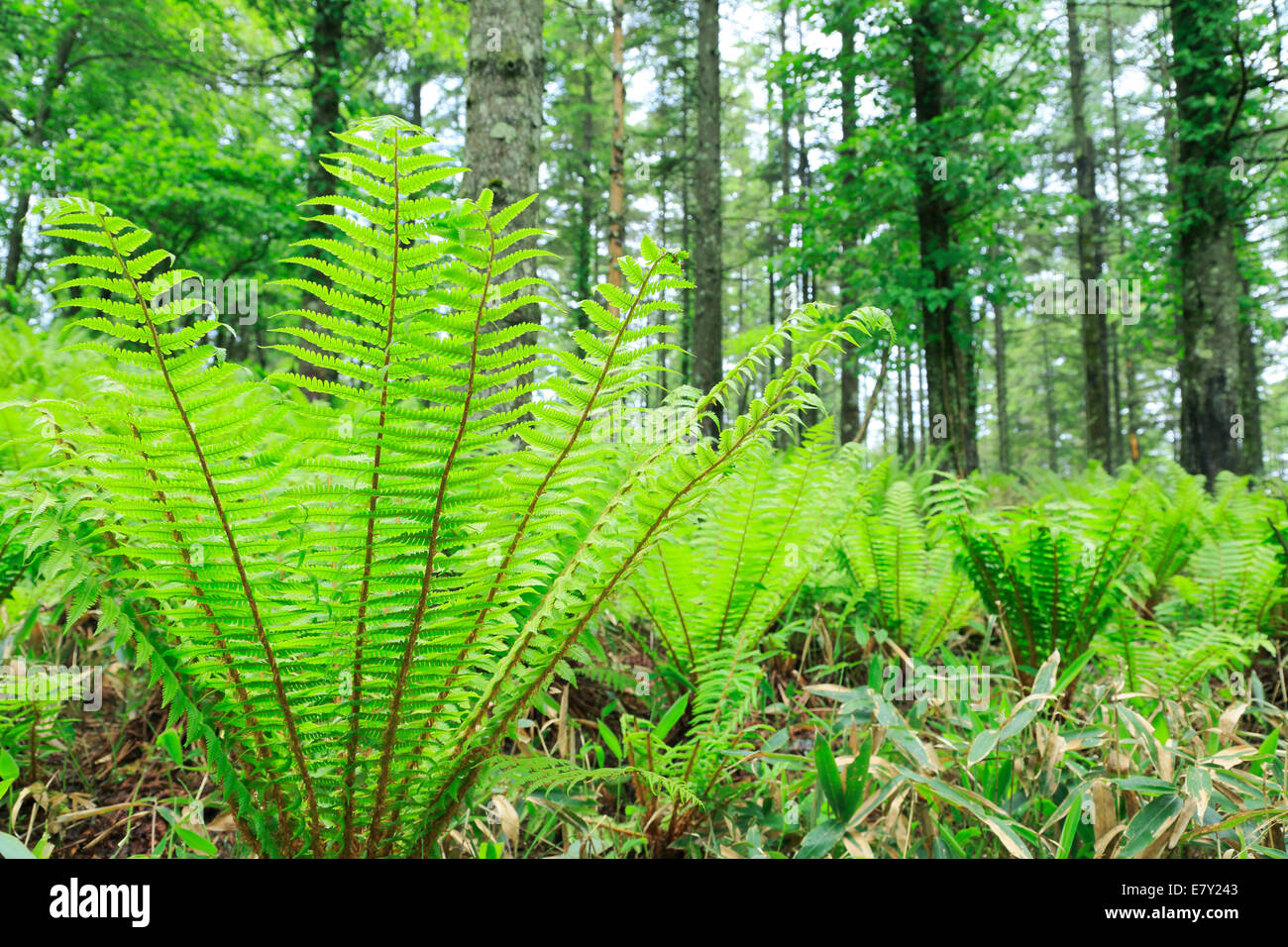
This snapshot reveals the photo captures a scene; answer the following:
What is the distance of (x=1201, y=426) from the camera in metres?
5.83

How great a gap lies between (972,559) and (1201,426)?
5.77 m

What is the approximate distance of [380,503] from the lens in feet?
2.60

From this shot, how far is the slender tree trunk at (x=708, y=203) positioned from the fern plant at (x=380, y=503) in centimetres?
610

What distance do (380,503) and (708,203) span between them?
315 inches

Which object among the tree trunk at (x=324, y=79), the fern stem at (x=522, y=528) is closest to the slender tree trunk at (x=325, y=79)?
the tree trunk at (x=324, y=79)

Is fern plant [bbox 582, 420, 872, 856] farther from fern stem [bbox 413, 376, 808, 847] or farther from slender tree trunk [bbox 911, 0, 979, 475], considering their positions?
slender tree trunk [bbox 911, 0, 979, 475]

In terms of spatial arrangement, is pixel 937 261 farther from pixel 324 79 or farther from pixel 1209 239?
pixel 324 79

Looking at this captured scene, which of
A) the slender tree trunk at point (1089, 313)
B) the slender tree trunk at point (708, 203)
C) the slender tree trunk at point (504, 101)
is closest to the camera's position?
the slender tree trunk at point (504, 101)

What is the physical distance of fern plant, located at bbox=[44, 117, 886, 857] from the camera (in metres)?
0.73

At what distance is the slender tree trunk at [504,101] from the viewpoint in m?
2.52

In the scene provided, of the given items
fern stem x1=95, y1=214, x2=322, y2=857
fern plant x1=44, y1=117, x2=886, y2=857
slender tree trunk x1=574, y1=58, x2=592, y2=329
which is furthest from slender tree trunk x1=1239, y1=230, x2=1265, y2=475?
slender tree trunk x1=574, y1=58, x2=592, y2=329

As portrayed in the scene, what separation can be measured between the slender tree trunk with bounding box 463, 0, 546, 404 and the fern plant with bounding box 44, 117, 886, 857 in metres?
1.81

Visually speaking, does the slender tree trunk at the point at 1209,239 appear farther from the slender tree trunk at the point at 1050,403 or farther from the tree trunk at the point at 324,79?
the slender tree trunk at the point at 1050,403

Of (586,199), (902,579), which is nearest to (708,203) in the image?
(902,579)
